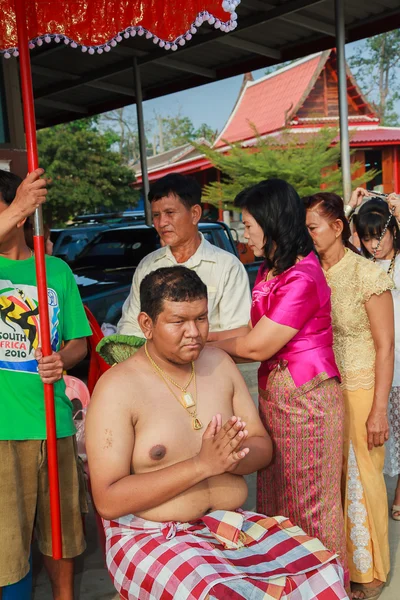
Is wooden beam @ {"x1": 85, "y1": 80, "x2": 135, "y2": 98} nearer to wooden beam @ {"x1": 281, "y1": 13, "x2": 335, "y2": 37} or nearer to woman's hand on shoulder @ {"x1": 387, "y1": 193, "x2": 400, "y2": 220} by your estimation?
wooden beam @ {"x1": 281, "y1": 13, "x2": 335, "y2": 37}

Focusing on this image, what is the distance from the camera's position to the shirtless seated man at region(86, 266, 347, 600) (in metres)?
2.08

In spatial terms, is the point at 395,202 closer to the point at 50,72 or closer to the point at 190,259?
the point at 190,259

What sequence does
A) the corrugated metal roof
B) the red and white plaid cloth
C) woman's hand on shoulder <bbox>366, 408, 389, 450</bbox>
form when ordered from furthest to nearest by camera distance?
the corrugated metal roof, woman's hand on shoulder <bbox>366, 408, 389, 450</bbox>, the red and white plaid cloth

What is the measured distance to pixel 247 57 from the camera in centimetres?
1075

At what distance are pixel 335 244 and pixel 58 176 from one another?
1009 inches

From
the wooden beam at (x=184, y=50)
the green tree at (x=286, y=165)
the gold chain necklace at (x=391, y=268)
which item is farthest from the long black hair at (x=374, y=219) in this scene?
the green tree at (x=286, y=165)

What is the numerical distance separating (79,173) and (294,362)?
25.9 m

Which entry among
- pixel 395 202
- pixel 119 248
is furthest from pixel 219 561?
pixel 119 248

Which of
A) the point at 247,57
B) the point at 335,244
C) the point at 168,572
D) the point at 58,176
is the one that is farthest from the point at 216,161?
the point at 168,572

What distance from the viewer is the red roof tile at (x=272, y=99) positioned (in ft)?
93.8

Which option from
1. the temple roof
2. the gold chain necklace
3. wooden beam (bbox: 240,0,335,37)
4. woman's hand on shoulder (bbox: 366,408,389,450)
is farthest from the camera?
the temple roof

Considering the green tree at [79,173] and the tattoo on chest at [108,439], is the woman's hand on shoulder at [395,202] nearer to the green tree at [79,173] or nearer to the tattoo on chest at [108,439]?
the tattoo on chest at [108,439]

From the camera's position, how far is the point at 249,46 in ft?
32.5

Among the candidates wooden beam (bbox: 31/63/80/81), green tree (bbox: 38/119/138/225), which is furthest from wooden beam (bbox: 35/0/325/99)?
green tree (bbox: 38/119/138/225)
